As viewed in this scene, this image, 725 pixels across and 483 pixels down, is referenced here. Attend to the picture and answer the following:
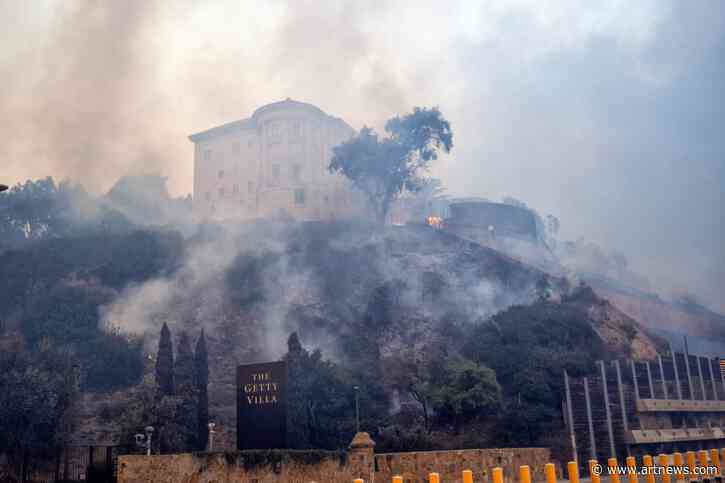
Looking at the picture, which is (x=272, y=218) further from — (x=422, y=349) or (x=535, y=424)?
(x=535, y=424)

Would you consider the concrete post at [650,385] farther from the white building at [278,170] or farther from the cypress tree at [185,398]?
the white building at [278,170]

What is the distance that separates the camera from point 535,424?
1350 inches

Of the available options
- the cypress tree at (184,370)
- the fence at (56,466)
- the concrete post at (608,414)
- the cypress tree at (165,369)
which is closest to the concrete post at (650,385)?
the concrete post at (608,414)

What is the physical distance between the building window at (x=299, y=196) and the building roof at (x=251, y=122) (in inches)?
399

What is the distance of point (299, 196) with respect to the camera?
7888 centimetres

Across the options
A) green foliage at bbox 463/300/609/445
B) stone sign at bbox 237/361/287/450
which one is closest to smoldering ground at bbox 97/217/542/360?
green foliage at bbox 463/300/609/445

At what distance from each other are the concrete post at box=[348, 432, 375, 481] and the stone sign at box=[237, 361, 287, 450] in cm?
374

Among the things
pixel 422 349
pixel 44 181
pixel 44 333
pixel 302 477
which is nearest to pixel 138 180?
→ pixel 44 181

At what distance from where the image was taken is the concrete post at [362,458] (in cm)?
2067

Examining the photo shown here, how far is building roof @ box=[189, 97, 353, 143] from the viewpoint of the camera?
80250 mm

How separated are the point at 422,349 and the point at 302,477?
3001cm

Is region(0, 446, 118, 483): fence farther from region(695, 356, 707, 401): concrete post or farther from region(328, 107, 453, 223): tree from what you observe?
region(328, 107, 453, 223): tree

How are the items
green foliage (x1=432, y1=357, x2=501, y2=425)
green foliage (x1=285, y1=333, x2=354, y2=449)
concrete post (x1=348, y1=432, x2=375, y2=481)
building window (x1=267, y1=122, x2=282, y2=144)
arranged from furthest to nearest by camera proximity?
1. building window (x1=267, y1=122, x2=282, y2=144)
2. green foliage (x1=285, y1=333, x2=354, y2=449)
3. green foliage (x1=432, y1=357, x2=501, y2=425)
4. concrete post (x1=348, y1=432, x2=375, y2=481)

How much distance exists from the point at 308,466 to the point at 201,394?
19.6m
